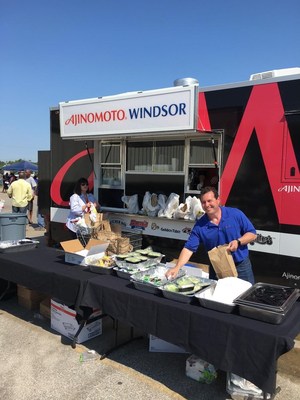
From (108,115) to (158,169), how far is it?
1.01 meters

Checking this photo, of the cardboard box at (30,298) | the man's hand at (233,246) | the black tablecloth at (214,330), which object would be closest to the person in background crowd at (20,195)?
the cardboard box at (30,298)

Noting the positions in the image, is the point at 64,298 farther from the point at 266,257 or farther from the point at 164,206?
the point at 266,257

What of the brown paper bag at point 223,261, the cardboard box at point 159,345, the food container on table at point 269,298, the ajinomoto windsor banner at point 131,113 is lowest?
the cardboard box at point 159,345

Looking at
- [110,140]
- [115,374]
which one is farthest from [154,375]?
[110,140]

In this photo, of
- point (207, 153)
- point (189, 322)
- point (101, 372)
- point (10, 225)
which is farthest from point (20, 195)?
point (189, 322)

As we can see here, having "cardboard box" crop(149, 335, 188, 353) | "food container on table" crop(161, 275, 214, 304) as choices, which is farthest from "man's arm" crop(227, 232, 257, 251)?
"cardboard box" crop(149, 335, 188, 353)

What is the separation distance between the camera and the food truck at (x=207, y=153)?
3643 millimetres

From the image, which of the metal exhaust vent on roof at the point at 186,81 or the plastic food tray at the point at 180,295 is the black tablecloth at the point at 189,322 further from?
the metal exhaust vent on roof at the point at 186,81

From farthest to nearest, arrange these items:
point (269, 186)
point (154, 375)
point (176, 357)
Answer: point (269, 186), point (176, 357), point (154, 375)

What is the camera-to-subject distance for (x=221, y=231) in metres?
3.02

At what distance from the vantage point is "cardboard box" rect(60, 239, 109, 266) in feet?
12.0

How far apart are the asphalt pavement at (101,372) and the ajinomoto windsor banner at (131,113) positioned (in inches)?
86.4

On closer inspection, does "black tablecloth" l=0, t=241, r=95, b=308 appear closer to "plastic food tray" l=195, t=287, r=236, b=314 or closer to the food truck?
"plastic food tray" l=195, t=287, r=236, b=314

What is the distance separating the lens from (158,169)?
16.2 feet
